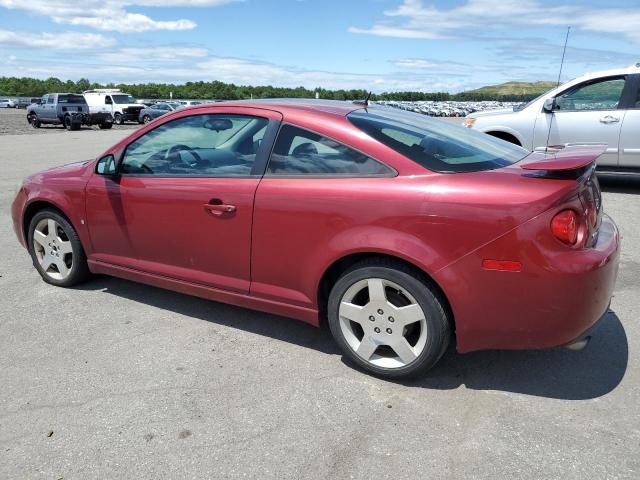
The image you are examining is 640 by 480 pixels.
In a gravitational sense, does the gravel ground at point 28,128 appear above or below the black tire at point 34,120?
below

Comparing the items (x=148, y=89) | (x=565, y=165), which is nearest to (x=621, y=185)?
(x=565, y=165)

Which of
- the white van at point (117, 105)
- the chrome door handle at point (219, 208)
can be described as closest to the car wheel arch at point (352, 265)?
the chrome door handle at point (219, 208)

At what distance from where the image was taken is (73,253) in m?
4.40

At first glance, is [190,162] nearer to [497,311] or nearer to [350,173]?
[350,173]

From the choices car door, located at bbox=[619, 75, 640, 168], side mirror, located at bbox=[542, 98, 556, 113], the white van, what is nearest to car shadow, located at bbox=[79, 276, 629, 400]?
car door, located at bbox=[619, 75, 640, 168]

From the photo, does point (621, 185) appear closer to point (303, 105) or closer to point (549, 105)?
point (549, 105)

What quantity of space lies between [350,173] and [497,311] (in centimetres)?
108

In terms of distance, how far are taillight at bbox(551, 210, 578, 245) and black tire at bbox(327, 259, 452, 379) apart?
659 millimetres

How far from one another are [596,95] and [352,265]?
7.03 meters

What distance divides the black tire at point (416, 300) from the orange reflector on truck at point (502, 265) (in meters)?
0.32

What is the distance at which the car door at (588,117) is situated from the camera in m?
8.21

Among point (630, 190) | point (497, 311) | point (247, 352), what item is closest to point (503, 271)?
point (497, 311)

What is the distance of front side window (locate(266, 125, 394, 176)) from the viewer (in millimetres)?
3068

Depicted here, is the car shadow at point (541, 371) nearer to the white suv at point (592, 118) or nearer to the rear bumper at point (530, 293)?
the rear bumper at point (530, 293)
